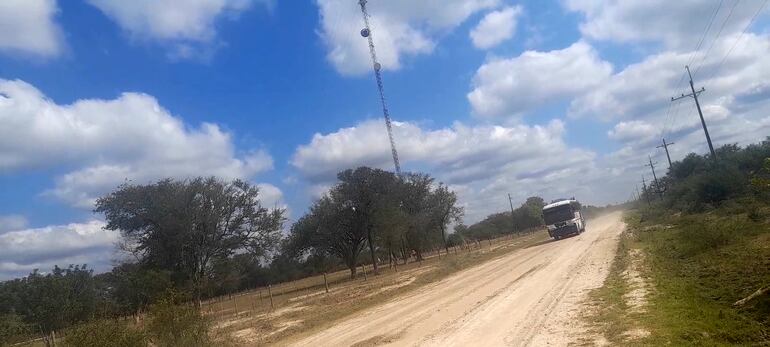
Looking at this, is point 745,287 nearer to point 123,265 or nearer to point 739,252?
point 739,252

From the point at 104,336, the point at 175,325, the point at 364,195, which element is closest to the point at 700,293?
the point at 175,325

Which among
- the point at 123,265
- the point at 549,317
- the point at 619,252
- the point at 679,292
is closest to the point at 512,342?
the point at 549,317

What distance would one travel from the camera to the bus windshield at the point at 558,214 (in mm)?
50469

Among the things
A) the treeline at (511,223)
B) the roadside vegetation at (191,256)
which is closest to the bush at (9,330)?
the roadside vegetation at (191,256)

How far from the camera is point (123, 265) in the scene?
4019 centimetres

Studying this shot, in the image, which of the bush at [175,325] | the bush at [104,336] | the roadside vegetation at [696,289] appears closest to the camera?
the roadside vegetation at [696,289]

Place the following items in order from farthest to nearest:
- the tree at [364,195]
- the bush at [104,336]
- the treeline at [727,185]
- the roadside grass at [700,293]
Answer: the tree at [364,195] < the treeline at [727,185] < the bush at [104,336] < the roadside grass at [700,293]

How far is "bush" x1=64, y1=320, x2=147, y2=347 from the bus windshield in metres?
43.3

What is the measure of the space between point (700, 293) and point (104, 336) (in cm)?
1475

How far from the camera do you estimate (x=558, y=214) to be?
50688 mm

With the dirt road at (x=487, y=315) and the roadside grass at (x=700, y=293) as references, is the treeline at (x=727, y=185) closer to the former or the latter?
the roadside grass at (x=700, y=293)

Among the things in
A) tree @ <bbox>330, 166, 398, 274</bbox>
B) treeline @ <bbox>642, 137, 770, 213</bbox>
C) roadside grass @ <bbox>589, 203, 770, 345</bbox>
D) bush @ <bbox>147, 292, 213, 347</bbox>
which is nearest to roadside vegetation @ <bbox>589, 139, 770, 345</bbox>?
roadside grass @ <bbox>589, 203, 770, 345</bbox>

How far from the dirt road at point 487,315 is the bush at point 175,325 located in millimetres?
3007

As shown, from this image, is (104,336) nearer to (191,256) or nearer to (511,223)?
(191,256)
